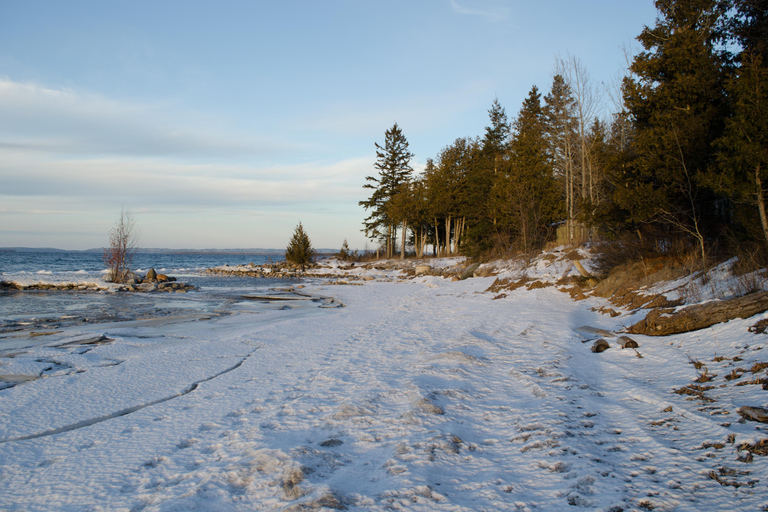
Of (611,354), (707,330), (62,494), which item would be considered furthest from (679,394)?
(62,494)

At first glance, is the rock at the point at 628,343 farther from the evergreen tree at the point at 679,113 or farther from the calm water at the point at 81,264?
the calm water at the point at 81,264

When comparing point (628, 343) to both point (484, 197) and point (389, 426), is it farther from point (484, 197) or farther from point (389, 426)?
point (484, 197)

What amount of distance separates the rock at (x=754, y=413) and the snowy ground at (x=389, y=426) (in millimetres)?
67

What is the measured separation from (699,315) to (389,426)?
5.39 m

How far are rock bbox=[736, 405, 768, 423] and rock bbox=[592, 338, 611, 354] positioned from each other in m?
2.81

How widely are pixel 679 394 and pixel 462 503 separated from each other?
3088mm

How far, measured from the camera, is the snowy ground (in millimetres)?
2672

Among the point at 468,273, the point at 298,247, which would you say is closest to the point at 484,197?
the point at 468,273

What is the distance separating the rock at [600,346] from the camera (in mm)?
6363

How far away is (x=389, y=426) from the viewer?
12.3 feet

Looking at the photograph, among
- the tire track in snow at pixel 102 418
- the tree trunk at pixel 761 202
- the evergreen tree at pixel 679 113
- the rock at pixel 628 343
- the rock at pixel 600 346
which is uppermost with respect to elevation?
the evergreen tree at pixel 679 113

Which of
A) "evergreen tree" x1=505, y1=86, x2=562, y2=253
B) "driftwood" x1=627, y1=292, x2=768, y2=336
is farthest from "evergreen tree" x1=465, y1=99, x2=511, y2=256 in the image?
"driftwood" x1=627, y1=292, x2=768, y2=336

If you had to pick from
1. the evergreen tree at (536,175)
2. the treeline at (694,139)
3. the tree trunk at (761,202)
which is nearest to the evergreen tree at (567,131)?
the evergreen tree at (536,175)

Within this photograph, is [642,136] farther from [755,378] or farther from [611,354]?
[755,378]
